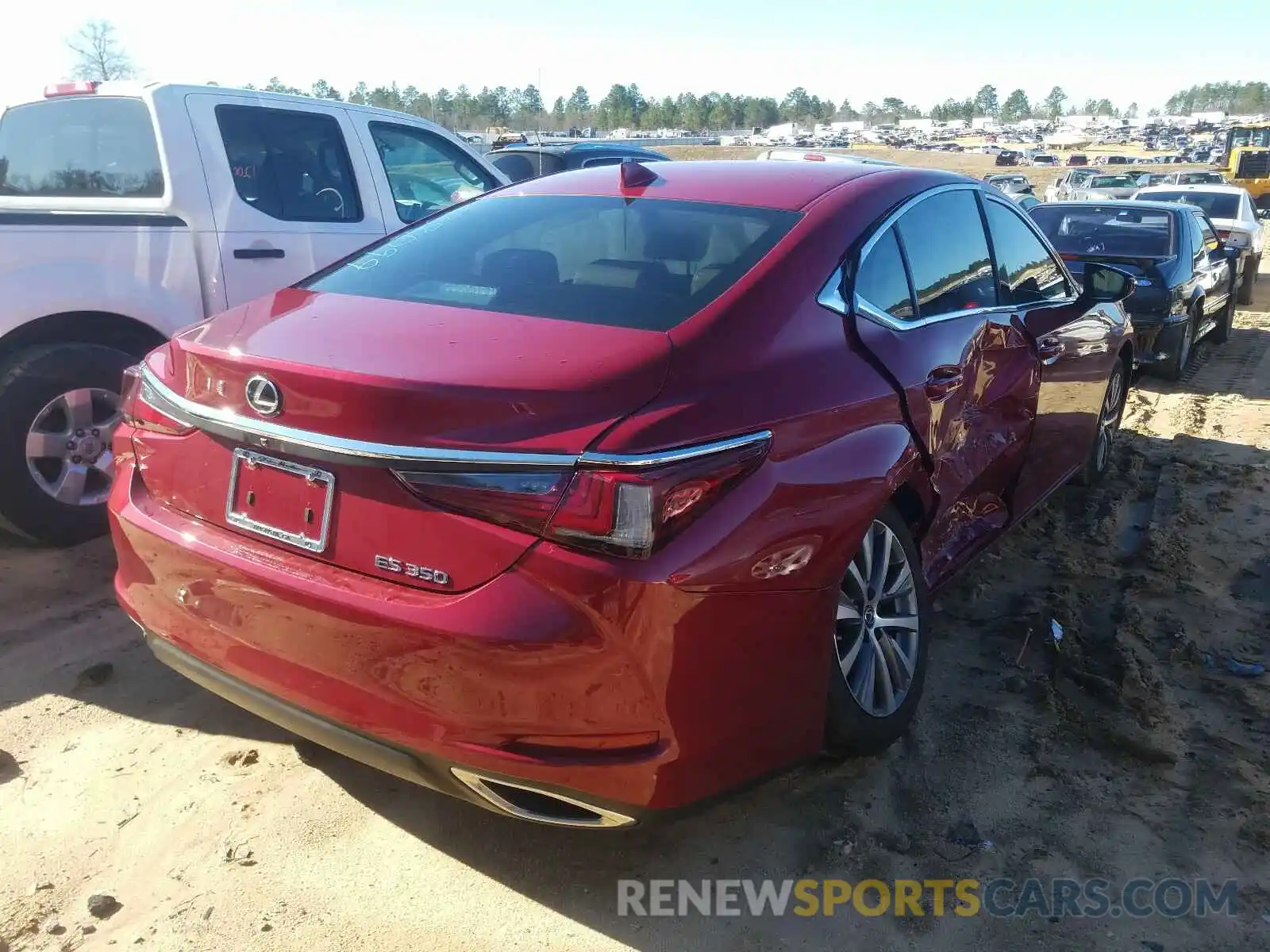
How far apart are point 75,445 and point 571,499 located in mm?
3320

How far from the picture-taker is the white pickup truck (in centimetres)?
431

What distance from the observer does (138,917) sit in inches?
97.7

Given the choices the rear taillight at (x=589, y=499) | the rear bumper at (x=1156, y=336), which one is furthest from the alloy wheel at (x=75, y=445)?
the rear bumper at (x=1156, y=336)

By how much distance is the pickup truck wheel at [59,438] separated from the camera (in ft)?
14.1

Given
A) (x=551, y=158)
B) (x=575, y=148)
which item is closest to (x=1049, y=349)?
(x=551, y=158)

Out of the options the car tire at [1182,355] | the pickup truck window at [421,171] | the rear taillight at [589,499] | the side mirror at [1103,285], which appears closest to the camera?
the rear taillight at [589,499]

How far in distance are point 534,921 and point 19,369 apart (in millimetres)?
3234

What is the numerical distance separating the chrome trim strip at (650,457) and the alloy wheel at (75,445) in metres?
3.17

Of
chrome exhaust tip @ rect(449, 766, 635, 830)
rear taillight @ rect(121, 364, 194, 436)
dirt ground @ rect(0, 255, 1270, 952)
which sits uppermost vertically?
rear taillight @ rect(121, 364, 194, 436)

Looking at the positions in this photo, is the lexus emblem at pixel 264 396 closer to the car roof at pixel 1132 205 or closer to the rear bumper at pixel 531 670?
the rear bumper at pixel 531 670

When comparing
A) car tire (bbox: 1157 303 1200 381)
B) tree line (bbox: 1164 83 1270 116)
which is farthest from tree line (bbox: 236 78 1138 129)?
car tire (bbox: 1157 303 1200 381)

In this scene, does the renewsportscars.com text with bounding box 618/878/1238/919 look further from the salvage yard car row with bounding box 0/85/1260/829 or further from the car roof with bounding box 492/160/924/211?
the car roof with bounding box 492/160/924/211

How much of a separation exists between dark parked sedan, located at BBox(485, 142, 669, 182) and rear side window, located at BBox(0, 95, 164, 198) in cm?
427

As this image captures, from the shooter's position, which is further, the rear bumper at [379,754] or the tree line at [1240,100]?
the tree line at [1240,100]
